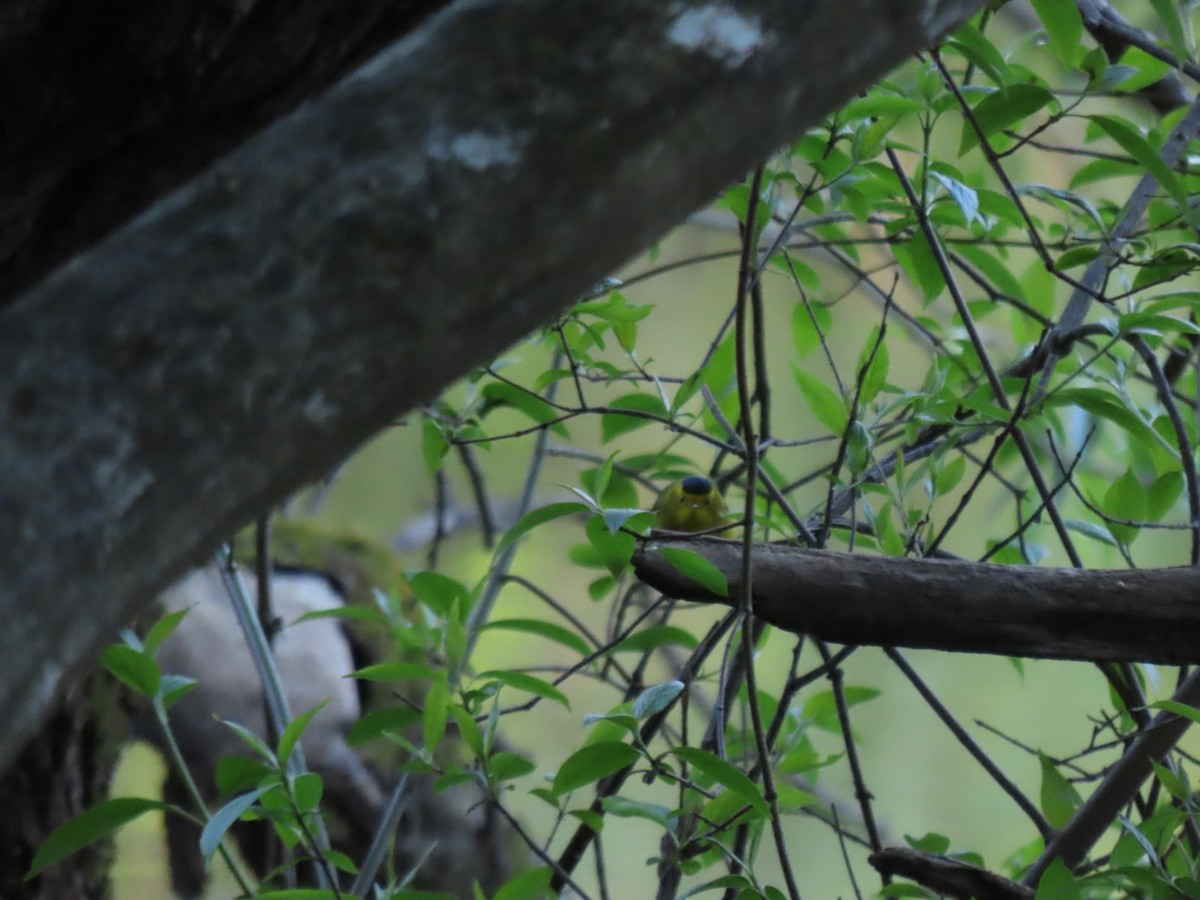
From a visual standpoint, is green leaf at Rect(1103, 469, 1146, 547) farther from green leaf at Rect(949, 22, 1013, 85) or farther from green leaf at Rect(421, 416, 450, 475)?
green leaf at Rect(421, 416, 450, 475)

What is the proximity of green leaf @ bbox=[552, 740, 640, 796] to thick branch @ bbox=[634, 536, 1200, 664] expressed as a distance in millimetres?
133

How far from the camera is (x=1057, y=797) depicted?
2.63 feet

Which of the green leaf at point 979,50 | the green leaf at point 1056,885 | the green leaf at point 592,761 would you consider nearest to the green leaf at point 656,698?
the green leaf at point 592,761

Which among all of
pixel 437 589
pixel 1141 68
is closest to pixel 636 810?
pixel 437 589

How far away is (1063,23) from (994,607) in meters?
0.39

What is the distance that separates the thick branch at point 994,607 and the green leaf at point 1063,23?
343 mm

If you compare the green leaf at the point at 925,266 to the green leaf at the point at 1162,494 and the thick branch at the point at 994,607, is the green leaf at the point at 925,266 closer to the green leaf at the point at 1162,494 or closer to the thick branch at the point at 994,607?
the green leaf at the point at 1162,494

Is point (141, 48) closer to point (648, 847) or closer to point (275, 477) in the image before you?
point (275, 477)

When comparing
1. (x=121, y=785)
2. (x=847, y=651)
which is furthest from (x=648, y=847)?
(x=847, y=651)

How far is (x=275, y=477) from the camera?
366 mm

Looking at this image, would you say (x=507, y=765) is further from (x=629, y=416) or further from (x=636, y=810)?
(x=629, y=416)

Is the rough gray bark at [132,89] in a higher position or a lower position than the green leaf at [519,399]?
lower

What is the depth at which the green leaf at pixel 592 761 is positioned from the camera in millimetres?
677

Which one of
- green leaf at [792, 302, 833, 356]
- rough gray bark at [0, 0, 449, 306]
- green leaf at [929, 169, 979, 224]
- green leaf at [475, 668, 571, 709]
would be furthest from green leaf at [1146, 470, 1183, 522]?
rough gray bark at [0, 0, 449, 306]
